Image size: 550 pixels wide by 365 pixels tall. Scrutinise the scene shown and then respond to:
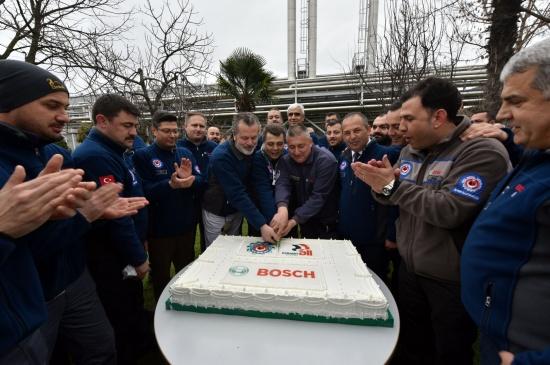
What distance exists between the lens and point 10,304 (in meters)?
1.08

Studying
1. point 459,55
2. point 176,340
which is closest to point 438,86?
point 176,340

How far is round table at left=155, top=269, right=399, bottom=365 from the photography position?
121 cm

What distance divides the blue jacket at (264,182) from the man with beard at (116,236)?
3.87 ft

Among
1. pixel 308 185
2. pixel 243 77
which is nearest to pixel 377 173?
pixel 308 185

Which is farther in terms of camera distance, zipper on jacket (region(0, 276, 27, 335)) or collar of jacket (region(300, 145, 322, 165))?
collar of jacket (region(300, 145, 322, 165))

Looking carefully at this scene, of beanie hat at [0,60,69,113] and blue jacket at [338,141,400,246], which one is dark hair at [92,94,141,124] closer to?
beanie hat at [0,60,69,113]

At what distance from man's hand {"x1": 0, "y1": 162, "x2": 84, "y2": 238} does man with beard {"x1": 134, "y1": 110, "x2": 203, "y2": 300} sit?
72.8 inches

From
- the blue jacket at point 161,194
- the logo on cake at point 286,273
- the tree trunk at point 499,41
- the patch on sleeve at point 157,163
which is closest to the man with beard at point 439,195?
the logo on cake at point 286,273

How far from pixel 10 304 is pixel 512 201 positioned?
7.21 feet

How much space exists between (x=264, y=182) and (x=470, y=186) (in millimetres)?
1869

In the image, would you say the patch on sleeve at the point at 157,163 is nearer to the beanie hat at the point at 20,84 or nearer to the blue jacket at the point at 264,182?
the blue jacket at the point at 264,182

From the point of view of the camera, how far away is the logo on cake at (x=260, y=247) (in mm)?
2027

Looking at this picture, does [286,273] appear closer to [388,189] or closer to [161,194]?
[388,189]

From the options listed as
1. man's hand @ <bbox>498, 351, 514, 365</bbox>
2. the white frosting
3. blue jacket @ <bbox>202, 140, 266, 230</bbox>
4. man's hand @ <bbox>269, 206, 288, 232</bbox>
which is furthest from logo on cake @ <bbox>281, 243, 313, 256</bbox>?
man's hand @ <bbox>498, 351, 514, 365</bbox>
